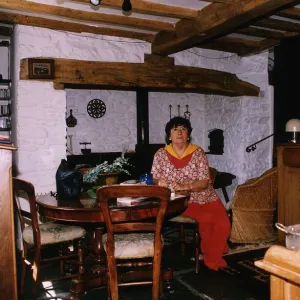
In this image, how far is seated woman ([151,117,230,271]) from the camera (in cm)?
347

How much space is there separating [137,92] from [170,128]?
140 inches

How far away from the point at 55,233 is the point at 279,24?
3.69 meters

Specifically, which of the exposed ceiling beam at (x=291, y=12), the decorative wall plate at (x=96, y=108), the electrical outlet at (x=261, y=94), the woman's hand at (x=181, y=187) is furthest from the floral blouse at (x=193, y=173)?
the decorative wall plate at (x=96, y=108)

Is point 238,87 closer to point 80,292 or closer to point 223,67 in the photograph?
point 223,67

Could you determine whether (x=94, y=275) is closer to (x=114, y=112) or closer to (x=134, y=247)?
(x=134, y=247)

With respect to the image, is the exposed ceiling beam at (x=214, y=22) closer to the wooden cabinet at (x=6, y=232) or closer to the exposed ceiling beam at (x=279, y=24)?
the exposed ceiling beam at (x=279, y=24)

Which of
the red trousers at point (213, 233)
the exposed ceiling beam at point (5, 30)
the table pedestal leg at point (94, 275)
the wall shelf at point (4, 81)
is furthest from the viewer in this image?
the wall shelf at point (4, 81)

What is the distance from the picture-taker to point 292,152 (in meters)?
3.78

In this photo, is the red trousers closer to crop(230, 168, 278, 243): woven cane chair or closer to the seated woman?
the seated woman

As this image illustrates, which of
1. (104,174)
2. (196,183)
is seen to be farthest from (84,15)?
(196,183)

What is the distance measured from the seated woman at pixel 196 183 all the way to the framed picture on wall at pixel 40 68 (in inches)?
64.6

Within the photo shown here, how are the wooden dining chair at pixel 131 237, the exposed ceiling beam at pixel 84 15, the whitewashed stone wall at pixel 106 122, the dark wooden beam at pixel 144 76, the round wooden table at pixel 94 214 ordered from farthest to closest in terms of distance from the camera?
1. the whitewashed stone wall at pixel 106 122
2. the dark wooden beam at pixel 144 76
3. the exposed ceiling beam at pixel 84 15
4. the round wooden table at pixel 94 214
5. the wooden dining chair at pixel 131 237

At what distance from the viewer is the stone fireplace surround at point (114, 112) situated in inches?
168

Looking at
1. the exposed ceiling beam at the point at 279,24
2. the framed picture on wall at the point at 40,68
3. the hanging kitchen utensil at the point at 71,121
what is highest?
the exposed ceiling beam at the point at 279,24
